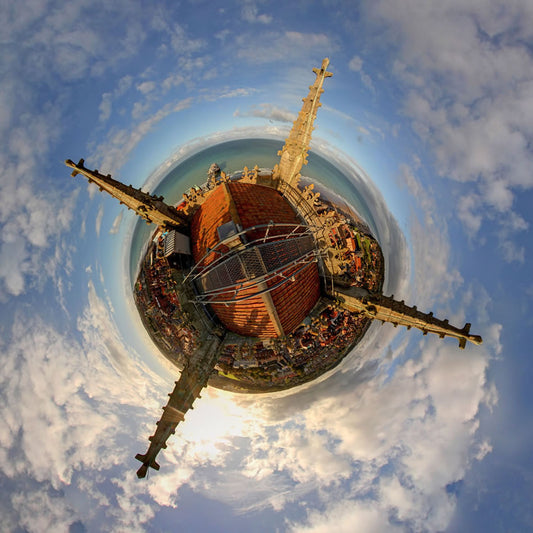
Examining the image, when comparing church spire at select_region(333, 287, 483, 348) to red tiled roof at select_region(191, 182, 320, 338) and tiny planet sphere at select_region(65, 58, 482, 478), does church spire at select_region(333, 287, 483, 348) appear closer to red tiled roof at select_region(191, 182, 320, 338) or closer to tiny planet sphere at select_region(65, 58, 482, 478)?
tiny planet sphere at select_region(65, 58, 482, 478)

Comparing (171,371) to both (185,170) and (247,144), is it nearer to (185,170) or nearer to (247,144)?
(185,170)

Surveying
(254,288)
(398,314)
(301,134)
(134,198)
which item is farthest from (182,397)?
(301,134)

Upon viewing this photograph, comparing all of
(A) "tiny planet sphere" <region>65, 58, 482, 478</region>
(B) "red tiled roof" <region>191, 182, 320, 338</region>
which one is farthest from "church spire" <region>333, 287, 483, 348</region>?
(B) "red tiled roof" <region>191, 182, 320, 338</region>

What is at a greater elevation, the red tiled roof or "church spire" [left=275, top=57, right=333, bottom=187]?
"church spire" [left=275, top=57, right=333, bottom=187]

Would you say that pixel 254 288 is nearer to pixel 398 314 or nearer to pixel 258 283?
pixel 258 283

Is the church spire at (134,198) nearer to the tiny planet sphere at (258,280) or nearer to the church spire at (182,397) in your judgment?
the tiny planet sphere at (258,280)

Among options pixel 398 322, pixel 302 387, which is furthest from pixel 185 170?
pixel 302 387

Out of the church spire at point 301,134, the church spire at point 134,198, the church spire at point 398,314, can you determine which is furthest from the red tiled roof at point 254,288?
the church spire at point 398,314
